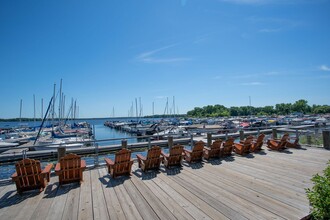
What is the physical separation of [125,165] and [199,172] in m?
2.68

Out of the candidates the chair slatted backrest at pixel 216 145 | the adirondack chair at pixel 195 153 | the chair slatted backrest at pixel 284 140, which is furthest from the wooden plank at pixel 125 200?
the chair slatted backrest at pixel 284 140

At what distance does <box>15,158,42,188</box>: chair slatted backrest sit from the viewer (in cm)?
571

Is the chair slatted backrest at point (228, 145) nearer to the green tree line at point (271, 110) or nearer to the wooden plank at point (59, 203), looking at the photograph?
the wooden plank at point (59, 203)

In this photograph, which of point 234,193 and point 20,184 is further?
point 20,184

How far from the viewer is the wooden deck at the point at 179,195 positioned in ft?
14.0

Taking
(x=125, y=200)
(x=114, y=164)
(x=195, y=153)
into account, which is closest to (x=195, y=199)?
(x=125, y=200)

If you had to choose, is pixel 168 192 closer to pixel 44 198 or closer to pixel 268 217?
pixel 268 217

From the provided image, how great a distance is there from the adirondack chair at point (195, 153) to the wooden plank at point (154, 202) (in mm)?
2814

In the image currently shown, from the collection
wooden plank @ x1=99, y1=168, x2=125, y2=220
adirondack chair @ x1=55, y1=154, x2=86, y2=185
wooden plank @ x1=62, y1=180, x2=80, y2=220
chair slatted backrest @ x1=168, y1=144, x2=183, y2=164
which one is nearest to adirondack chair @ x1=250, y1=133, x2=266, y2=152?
chair slatted backrest @ x1=168, y1=144, x2=183, y2=164

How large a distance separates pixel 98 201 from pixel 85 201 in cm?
34

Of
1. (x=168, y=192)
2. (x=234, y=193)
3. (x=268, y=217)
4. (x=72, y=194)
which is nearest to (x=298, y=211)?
(x=268, y=217)

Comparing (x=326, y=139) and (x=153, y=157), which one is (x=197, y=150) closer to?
(x=153, y=157)

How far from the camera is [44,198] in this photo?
211 inches

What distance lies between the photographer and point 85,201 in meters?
5.01
